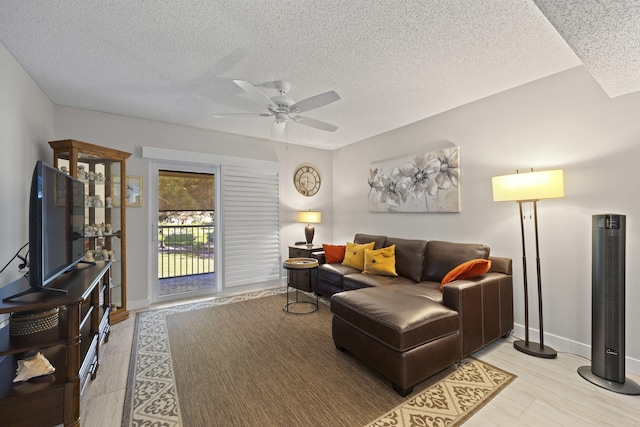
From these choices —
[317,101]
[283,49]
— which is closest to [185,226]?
[317,101]

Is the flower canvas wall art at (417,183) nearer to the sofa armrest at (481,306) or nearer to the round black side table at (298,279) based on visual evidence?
the sofa armrest at (481,306)

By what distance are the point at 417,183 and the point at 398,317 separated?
7.49 ft

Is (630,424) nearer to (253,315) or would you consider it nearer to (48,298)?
(253,315)

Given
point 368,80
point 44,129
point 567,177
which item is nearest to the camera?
point 567,177

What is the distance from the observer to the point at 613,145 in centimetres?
219

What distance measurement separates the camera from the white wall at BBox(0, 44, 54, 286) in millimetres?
2039

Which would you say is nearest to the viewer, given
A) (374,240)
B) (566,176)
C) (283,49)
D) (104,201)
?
(283,49)

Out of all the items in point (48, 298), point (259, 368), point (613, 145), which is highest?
point (613, 145)

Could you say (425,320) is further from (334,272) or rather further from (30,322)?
(30,322)

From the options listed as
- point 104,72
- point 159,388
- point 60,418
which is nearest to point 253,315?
point 159,388

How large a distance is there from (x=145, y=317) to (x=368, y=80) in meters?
3.72

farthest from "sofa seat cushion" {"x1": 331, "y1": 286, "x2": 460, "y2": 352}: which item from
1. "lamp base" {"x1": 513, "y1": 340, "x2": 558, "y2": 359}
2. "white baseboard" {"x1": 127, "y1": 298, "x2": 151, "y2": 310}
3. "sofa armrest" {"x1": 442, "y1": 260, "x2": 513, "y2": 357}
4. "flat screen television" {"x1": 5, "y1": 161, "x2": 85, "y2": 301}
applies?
"white baseboard" {"x1": 127, "y1": 298, "x2": 151, "y2": 310}

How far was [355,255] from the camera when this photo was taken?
379cm

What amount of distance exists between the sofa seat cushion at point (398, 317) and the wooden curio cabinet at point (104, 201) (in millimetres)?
2747
